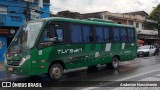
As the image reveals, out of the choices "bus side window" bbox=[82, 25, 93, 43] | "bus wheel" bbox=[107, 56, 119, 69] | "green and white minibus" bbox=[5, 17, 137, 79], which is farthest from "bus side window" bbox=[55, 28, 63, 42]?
"bus wheel" bbox=[107, 56, 119, 69]

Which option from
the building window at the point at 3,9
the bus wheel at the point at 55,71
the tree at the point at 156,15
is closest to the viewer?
the bus wheel at the point at 55,71

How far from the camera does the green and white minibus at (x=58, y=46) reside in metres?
11.2

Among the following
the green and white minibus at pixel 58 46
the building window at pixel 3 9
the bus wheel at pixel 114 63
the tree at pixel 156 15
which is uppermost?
the tree at pixel 156 15

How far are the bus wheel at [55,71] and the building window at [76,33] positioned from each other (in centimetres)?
157

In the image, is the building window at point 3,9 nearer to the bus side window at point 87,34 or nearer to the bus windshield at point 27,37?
the bus side window at point 87,34

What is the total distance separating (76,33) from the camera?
Answer: 13508 mm

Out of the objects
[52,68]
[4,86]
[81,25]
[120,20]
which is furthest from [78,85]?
[120,20]

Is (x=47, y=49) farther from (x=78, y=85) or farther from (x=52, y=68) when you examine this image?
(x=78, y=85)

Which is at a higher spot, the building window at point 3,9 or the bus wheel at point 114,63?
the building window at point 3,9

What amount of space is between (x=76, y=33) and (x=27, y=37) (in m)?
2.83

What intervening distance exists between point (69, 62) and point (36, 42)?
224cm

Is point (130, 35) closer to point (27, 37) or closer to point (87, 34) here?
point (87, 34)

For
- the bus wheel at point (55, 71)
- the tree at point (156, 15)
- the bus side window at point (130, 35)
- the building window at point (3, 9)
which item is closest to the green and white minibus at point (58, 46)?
the bus wheel at point (55, 71)

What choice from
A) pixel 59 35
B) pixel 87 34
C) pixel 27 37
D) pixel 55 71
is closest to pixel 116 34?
pixel 87 34
